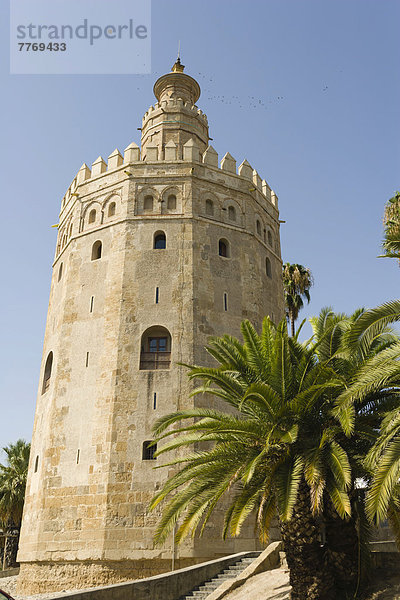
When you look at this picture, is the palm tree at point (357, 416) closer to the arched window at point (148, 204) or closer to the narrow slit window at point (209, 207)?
the narrow slit window at point (209, 207)

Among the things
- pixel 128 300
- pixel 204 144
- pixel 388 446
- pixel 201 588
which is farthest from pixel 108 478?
pixel 204 144

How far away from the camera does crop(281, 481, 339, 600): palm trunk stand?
10348mm

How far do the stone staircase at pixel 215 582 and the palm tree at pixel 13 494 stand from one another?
15.9m

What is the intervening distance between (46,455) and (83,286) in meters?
6.04

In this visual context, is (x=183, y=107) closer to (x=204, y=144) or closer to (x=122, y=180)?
(x=204, y=144)

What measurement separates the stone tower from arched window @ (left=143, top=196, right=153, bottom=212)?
0.06 metres

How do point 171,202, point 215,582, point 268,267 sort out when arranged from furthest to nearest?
point 268,267, point 171,202, point 215,582

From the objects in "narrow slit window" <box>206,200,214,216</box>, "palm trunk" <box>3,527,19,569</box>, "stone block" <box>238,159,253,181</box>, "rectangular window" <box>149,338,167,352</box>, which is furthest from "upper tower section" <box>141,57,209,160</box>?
"palm trunk" <box>3,527,19,569</box>

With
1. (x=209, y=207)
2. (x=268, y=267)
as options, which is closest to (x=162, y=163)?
(x=209, y=207)

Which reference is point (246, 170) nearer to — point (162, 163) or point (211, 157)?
point (211, 157)

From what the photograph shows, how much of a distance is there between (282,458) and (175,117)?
18.0 m

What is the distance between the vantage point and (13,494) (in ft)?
89.0

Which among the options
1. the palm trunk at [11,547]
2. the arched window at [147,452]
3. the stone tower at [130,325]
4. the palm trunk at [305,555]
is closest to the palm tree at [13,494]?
the palm trunk at [11,547]

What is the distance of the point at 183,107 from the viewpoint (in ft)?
81.5
